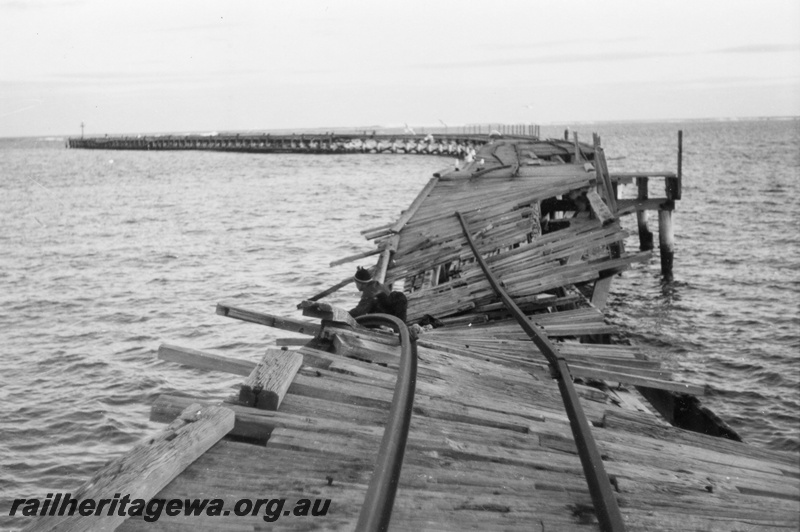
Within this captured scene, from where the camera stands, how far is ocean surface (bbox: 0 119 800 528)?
10.4 m

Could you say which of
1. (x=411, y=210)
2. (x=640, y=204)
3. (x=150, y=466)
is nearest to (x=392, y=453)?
Answer: (x=150, y=466)

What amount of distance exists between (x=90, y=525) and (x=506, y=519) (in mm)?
1686

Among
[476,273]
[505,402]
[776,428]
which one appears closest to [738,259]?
[776,428]

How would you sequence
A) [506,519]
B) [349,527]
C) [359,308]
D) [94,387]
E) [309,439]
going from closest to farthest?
[349,527], [506,519], [309,439], [359,308], [94,387]

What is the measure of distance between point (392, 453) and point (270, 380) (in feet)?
3.20

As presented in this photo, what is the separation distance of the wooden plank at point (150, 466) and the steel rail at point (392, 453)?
814 mm

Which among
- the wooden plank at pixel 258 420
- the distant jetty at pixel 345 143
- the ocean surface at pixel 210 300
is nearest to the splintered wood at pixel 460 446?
the wooden plank at pixel 258 420

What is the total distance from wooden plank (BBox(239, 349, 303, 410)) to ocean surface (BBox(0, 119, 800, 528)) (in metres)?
4.77

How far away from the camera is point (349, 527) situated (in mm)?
2990

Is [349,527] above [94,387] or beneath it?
above

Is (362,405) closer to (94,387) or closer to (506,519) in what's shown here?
(506,519)

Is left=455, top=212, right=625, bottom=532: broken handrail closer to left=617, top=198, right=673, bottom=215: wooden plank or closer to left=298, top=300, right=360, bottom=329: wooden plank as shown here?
left=298, top=300, right=360, bottom=329: wooden plank

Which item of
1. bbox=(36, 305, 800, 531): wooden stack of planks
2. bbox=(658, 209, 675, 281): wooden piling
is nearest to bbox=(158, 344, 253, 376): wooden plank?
bbox=(36, 305, 800, 531): wooden stack of planks

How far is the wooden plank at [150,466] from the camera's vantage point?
2764mm
